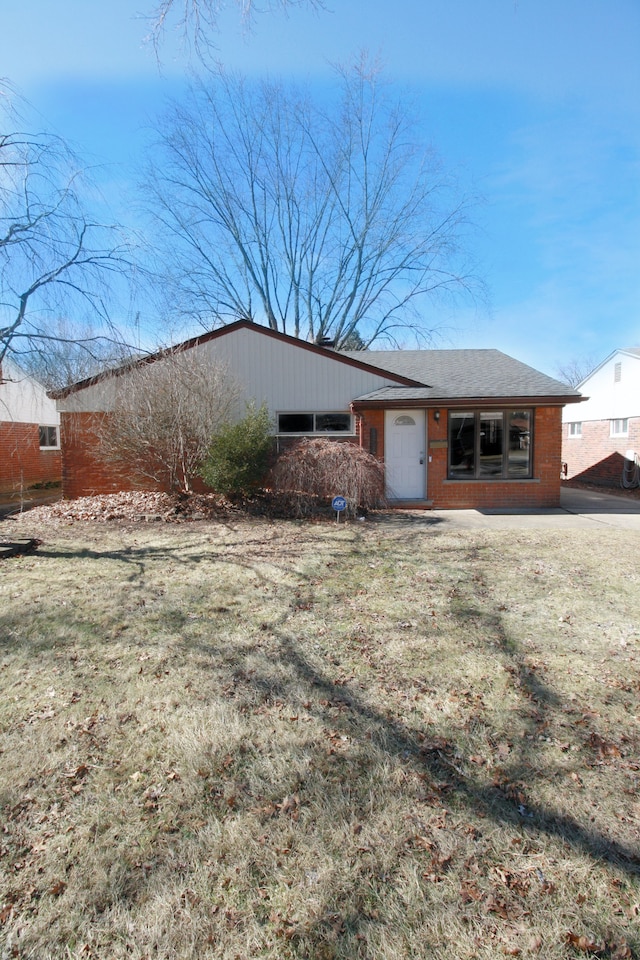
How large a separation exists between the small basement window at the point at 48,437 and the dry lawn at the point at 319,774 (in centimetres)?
1541

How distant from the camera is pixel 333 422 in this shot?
12.5 metres

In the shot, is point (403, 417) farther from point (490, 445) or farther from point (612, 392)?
point (612, 392)

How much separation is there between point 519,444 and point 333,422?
14.8ft

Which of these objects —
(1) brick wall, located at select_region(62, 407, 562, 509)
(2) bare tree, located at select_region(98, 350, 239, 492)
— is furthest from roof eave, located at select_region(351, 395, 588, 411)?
(2) bare tree, located at select_region(98, 350, 239, 492)

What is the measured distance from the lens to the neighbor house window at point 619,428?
17.4 meters

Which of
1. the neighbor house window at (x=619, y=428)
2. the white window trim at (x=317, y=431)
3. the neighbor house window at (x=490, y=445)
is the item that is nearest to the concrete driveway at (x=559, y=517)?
the neighbor house window at (x=490, y=445)

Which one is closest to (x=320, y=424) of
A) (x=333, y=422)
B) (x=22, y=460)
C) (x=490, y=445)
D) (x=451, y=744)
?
(x=333, y=422)

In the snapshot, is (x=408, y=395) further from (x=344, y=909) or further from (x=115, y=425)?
(x=344, y=909)

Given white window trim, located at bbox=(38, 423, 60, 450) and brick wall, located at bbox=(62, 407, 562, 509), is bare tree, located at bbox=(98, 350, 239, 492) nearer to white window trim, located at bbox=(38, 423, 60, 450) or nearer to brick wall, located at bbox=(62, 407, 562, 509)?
brick wall, located at bbox=(62, 407, 562, 509)

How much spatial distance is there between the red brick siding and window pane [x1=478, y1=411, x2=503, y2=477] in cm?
29

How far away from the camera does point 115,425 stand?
11219 mm

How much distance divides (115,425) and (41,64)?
7052mm

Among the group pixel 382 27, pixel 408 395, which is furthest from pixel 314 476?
pixel 382 27

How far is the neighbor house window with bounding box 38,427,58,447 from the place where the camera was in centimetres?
1900
